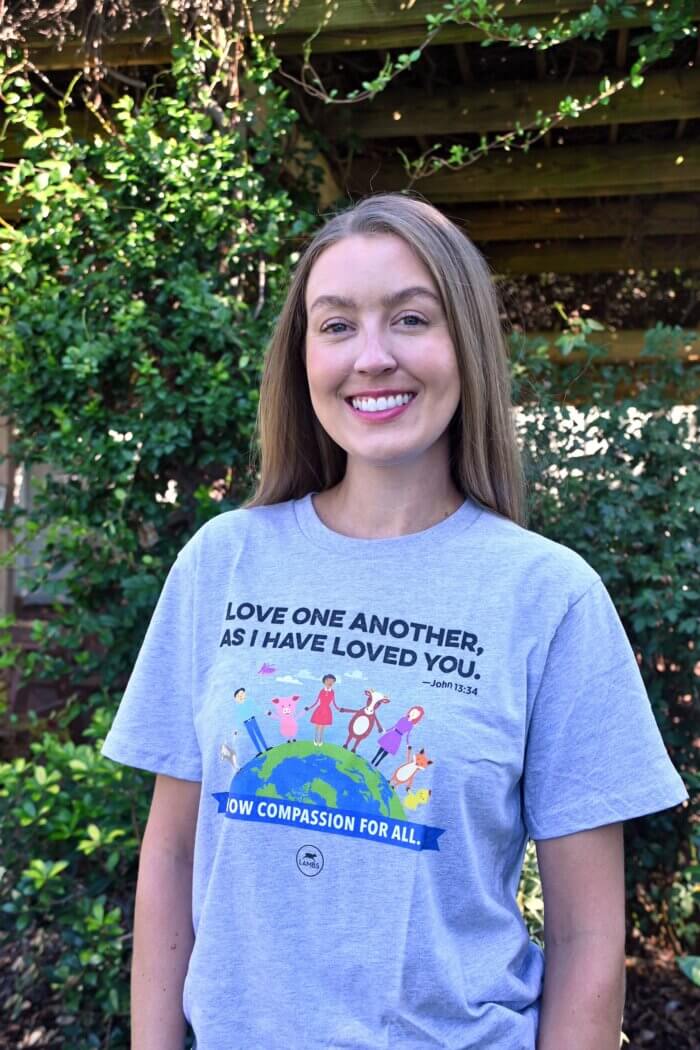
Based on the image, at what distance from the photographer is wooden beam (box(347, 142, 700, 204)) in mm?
3879

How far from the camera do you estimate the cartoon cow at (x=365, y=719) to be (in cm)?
123

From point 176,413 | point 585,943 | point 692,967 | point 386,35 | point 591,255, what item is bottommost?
point 692,967

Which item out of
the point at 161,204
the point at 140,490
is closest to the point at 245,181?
the point at 161,204

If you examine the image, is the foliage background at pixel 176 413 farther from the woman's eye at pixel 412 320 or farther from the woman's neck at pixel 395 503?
the woman's eye at pixel 412 320

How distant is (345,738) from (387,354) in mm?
490

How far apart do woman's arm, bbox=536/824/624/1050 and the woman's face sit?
0.54m

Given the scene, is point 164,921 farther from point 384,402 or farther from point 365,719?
point 384,402

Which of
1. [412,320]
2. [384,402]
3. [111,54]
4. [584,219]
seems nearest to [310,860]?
[384,402]

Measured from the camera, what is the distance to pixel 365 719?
4.04ft

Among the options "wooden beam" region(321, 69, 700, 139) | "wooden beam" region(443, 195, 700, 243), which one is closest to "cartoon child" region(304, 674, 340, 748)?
"wooden beam" region(321, 69, 700, 139)

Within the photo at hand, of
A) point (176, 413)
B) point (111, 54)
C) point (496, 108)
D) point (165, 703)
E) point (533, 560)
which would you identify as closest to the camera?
point (533, 560)

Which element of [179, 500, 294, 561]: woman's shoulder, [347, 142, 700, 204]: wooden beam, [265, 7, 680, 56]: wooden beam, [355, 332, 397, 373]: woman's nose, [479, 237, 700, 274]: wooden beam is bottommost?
[179, 500, 294, 561]: woman's shoulder

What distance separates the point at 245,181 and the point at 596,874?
234 centimetres

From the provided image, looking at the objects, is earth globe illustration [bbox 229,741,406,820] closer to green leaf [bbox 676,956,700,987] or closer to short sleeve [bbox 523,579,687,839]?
short sleeve [bbox 523,579,687,839]
